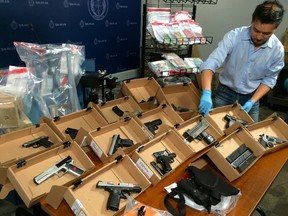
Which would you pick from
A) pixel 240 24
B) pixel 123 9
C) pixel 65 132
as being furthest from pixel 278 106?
pixel 65 132

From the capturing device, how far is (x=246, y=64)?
1710 mm

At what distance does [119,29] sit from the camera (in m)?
3.64

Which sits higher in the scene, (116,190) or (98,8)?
(98,8)

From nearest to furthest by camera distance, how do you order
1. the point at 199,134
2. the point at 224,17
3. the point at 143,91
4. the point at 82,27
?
the point at 199,134
the point at 143,91
the point at 82,27
the point at 224,17

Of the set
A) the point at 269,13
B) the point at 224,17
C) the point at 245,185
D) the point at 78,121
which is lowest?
the point at 245,185

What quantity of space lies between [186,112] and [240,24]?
2.64m

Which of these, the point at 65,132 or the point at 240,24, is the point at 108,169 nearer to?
the point at 65,132

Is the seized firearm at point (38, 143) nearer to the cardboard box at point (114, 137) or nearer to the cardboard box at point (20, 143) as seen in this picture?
the cardboard box at point (20, 143)

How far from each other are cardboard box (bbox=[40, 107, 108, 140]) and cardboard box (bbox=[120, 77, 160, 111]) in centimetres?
32

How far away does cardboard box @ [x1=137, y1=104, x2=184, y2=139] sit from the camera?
56.4 inches

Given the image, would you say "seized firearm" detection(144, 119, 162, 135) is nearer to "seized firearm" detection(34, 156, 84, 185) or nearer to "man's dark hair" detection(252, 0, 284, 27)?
"seized firearm" detection(34, 156, 84, 185)

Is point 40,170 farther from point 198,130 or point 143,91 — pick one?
point 143,91

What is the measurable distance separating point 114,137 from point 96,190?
33 centimetres

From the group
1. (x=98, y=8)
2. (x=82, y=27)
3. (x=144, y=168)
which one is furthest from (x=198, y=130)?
(x=98, y=8)
